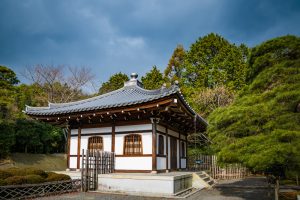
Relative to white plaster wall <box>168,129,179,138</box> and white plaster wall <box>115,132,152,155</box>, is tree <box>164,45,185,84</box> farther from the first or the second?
white plaster wall <box>115,132,152,155</box>

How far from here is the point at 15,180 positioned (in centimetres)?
1006

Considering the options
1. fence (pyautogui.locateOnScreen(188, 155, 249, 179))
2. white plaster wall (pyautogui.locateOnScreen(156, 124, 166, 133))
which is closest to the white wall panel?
white plaster wall (pyautogui.locateOnScreen(156, 124, 166, 133))

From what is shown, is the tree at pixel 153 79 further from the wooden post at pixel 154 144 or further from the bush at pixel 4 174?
the bush at pixel 4 174

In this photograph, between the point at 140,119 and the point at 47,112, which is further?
the point at 47,112

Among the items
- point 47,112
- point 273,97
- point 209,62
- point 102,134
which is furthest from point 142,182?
point 209,62

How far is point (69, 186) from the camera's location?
11.9m

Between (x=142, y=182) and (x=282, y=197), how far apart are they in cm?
563

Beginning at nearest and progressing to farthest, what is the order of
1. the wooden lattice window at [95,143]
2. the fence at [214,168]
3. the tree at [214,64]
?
the wooden lattice window at [95,143] < the fence at [214,168] < the tree at [214,64]

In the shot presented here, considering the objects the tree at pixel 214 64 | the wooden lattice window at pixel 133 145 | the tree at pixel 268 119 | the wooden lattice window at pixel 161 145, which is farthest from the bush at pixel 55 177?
the tree at pixel 214 64

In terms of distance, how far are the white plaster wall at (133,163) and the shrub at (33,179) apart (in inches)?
162

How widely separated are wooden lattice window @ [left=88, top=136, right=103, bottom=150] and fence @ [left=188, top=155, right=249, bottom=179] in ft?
28.7

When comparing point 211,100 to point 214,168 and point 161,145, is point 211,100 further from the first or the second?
point 161,145

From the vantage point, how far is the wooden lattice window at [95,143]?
49.1 ft

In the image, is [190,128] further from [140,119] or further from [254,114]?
[254,114]
